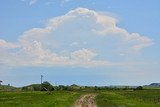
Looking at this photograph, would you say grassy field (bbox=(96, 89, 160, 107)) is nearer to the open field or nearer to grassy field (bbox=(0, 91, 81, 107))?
the open field

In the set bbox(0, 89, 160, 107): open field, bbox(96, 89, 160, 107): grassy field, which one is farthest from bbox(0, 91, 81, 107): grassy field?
bbox(96, 89, 160, 107): grassy field

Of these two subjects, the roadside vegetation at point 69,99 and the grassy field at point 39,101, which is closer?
the grassy field at point 39,101

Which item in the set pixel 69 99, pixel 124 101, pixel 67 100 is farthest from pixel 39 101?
pixel 124 101

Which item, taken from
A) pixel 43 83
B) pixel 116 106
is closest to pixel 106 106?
pixel 116 106

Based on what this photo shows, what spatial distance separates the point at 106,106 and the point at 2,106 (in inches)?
543

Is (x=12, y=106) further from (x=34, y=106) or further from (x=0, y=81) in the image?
(x=0, y=81)

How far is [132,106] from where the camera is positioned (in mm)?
54094

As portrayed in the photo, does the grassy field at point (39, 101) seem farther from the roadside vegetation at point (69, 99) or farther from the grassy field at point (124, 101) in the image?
the grassy field at point (124, 101)

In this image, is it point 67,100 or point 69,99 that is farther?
point 69,99

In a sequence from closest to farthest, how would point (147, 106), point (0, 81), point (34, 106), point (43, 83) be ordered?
1. point (34, 106)
2. point (147, 106)
3. point (43, 83)
4. point (0, 81)

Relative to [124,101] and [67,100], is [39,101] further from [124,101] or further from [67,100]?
[124,101]

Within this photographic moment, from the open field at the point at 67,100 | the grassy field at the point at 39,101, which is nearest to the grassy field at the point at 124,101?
the open field at the point at 67,100

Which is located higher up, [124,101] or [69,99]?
[69,99]

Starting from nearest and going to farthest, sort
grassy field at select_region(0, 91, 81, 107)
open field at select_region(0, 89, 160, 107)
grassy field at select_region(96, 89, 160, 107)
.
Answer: grassy field at select_region(0, 91, 81, 107), open field at select_region(0, 89, 160, 107), grassy field at select_region(96, 89, 160, 107)
